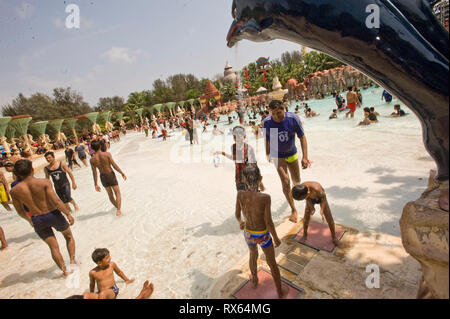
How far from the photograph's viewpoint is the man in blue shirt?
3805 millimetres

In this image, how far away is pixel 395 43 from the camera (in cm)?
159

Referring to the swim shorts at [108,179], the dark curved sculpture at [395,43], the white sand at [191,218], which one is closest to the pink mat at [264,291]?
the white sand at [191,218]

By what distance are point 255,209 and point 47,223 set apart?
3.24 m

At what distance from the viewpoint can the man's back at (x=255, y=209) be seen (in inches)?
95.3

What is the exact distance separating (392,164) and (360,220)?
113 inches

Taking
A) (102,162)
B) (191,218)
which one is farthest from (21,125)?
(191,218)

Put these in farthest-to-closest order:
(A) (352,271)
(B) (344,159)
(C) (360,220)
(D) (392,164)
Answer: (B) (344,159) → (D) (392,164) → (C) (360,220) → (A) (352,271)

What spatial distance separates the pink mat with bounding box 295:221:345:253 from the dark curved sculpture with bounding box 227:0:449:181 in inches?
69.7

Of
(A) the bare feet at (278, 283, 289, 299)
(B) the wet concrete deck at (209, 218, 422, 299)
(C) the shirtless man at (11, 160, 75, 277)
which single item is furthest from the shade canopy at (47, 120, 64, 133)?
(A) the bare feet at (278, 283, 289, 299)

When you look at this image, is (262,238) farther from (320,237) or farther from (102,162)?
(102,162)
